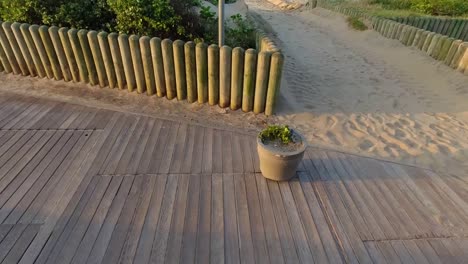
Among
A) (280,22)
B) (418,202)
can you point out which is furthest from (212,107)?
(280,22)

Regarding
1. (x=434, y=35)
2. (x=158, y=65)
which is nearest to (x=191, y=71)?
(x=158, y=65)

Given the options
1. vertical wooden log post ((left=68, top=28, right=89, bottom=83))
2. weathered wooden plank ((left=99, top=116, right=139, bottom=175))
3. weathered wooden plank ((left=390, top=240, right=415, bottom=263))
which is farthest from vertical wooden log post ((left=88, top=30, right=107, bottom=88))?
weathered wooden plank ((left=390, top=240, right=415, bottom=263))

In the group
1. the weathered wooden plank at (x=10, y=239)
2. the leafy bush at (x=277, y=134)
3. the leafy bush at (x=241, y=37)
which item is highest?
the leafy bush at (x=241, y=37)

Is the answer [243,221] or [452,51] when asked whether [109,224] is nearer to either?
[243,221]

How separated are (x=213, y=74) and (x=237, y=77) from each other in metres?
0.42

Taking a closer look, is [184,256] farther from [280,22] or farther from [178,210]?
[280,22]

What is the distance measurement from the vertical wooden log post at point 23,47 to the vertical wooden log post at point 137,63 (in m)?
2.31

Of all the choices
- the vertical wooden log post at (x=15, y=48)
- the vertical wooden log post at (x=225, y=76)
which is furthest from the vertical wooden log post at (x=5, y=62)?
the vertical wooden log post at (x=225, y=76)

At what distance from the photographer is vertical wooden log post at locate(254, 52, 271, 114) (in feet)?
13.6

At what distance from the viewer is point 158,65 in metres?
4.66

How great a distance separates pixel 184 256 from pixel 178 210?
1.79 ft

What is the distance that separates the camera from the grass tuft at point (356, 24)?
11297 millimetres

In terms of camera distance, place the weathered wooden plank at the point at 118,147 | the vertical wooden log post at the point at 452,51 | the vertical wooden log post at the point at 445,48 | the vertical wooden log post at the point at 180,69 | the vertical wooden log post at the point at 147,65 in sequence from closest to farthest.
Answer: the weathered wooden plank at the point at 118,147 < the vertical wooden log post at the point at 180,69 < the vertical wooden log post at the point at 147,65 < the vertical wooden log post at the point at 452,51 < the vertical wooden log post at the point at 445,48

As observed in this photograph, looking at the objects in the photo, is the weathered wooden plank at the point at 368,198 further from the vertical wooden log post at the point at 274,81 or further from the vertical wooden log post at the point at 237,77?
the vertical wooden log post at the point at 237,77
